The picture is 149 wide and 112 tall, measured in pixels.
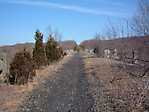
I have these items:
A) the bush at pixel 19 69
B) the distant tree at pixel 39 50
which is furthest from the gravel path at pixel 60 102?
the distant tree at pixel 39 50

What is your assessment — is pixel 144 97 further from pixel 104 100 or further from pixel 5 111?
pixel 5 111

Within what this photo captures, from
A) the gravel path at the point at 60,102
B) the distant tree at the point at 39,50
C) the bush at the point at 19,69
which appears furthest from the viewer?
the distant tree at the point at 39,50

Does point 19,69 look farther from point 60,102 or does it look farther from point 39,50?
point 39,50

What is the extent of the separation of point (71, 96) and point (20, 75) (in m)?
6.79

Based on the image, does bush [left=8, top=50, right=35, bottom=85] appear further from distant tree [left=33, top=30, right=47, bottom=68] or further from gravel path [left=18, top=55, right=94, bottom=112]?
distant tree [left=33, top=30, right=47, bottom=68]

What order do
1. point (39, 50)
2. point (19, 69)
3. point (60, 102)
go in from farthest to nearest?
point (39, 50)
point (19, 69)
point (60, 102)

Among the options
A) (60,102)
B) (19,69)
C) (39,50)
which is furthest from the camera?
(39,50)

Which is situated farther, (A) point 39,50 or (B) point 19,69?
(A) point 39,50

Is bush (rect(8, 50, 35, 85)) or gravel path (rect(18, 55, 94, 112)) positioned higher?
bush (rect(8, 50, 35, 85))

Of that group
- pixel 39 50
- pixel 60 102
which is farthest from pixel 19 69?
pixel 39 50

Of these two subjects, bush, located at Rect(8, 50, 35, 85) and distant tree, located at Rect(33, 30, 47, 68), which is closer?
bush, located at Rect(8, 50, 35, 85)

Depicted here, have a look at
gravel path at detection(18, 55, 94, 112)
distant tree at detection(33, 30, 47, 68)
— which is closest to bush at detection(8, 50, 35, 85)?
gravel path at detection(18, 55, 94, 112)

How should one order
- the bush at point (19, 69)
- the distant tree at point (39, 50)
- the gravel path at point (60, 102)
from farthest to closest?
the distant tree at point (39, 50) < the bush at point (19, 69) < the gravel path at point (60, 102)

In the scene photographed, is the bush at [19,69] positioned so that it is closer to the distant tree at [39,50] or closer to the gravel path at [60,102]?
the gravel path at [60,102]
